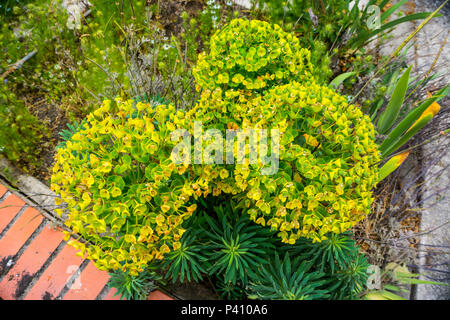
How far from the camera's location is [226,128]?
133cm

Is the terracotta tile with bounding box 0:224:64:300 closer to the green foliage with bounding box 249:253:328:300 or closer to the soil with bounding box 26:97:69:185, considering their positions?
the soil with bounding box 26:97:69:185

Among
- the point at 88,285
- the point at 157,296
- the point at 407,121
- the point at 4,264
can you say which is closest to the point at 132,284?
the point at 157,296

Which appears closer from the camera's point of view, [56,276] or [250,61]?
[250,61]

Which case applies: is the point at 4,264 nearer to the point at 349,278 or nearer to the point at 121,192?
the point at 121,192

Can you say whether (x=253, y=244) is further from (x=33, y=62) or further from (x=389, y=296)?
(x=33, y=62)

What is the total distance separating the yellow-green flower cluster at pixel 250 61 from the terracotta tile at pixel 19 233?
134 cm

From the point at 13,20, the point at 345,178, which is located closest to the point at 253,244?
the point at 345,178

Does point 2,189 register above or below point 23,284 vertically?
above

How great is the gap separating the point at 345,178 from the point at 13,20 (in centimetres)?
307

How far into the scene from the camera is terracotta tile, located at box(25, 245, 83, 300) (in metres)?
1.67

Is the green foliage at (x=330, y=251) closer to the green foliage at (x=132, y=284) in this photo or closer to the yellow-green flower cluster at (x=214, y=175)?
the yellow-green flower cluster at (x=214, y=175)

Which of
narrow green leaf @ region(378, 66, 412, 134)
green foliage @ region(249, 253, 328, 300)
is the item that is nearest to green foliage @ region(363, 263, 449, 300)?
green foliage @ region(249, 253, 328, 300)

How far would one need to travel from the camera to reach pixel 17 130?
210cm

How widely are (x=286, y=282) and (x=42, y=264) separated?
4.61ft
